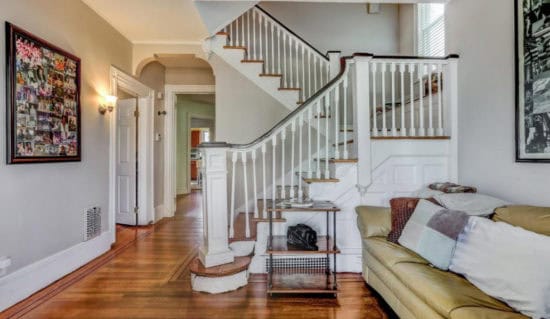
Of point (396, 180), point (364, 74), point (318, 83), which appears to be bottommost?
point (396, 180)

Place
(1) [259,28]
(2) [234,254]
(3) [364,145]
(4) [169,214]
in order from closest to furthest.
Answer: (2) [234,254]
(3) [364,145]
(1) [259,28]
(4) [169,214]

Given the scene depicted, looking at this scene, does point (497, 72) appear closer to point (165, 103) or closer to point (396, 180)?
point (396, 180)

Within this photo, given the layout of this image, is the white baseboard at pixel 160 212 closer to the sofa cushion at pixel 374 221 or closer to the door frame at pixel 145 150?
the door frame at pixel 145 150

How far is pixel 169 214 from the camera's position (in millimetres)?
5371

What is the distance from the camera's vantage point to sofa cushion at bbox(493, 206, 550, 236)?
169 centimetres

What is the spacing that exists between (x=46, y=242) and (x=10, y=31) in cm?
174

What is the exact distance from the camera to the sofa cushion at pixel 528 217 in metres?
1.69

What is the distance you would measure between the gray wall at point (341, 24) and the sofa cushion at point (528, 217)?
4.02 metres

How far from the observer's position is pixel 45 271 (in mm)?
2588

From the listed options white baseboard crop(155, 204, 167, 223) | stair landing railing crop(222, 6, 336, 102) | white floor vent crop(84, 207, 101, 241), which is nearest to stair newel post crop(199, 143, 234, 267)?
white floor vent crop(84, 207, 101, 241)

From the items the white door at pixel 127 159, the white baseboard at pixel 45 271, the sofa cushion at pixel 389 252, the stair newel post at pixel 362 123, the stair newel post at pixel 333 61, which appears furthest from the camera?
the white door at pixel 127 159

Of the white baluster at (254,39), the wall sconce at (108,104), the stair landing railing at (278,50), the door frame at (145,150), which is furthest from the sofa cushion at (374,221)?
the door frame at (145,150)

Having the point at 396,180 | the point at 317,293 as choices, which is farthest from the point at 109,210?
the point at 396,180

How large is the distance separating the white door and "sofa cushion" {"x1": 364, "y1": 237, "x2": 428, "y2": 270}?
12.0 feet
